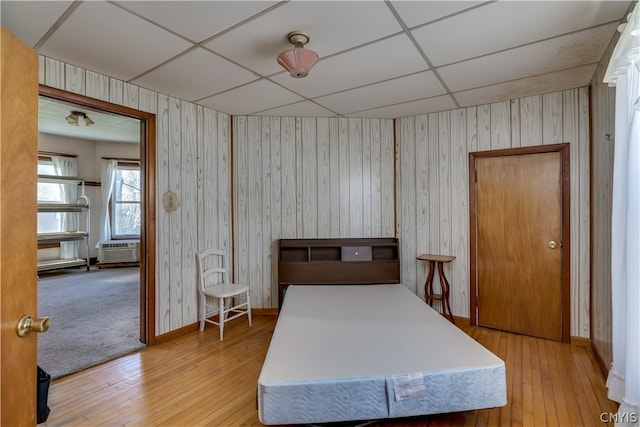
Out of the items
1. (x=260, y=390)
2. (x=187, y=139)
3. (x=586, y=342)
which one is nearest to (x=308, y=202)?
(x=187, y=139)

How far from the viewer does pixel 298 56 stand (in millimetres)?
2078

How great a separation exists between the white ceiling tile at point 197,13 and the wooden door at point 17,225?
79cm

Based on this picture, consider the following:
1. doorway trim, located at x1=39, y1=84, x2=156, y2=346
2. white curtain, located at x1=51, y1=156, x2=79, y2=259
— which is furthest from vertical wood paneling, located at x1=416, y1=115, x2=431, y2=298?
white curtain, located at x1=51, y1=156, x2=79, y2=259

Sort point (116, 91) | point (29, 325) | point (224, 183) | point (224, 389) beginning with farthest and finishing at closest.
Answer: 1. point (224, 183)
2. point (116, 91)
3. point (224, 389)
4. point (29, 325)

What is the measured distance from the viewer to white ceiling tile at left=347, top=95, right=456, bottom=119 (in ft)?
11.3

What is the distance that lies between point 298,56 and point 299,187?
2.09m

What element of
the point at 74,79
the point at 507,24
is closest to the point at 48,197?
the point at 74,79

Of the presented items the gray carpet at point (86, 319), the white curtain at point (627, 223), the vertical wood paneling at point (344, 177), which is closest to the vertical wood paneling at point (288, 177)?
the vertical wood paneling at point (344, 177)

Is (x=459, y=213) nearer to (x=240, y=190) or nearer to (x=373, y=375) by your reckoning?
(x=373, y=375)

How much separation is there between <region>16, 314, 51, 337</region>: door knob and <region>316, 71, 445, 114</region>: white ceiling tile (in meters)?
2.90

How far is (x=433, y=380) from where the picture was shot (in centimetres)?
174

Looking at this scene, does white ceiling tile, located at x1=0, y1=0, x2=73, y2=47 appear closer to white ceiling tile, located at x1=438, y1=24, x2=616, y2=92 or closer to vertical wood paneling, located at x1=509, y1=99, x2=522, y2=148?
white ceiling tile, located at x1=438, y1=24, x2=616, y2=92

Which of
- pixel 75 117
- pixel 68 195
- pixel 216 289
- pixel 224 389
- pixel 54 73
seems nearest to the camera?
pixel 224 389

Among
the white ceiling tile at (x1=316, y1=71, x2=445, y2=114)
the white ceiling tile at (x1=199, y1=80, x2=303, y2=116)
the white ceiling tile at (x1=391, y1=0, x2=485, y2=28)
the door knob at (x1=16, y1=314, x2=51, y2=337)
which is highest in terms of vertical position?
the white ceiling tile at (x1=199, y1=80, x2=303, y2=116)
